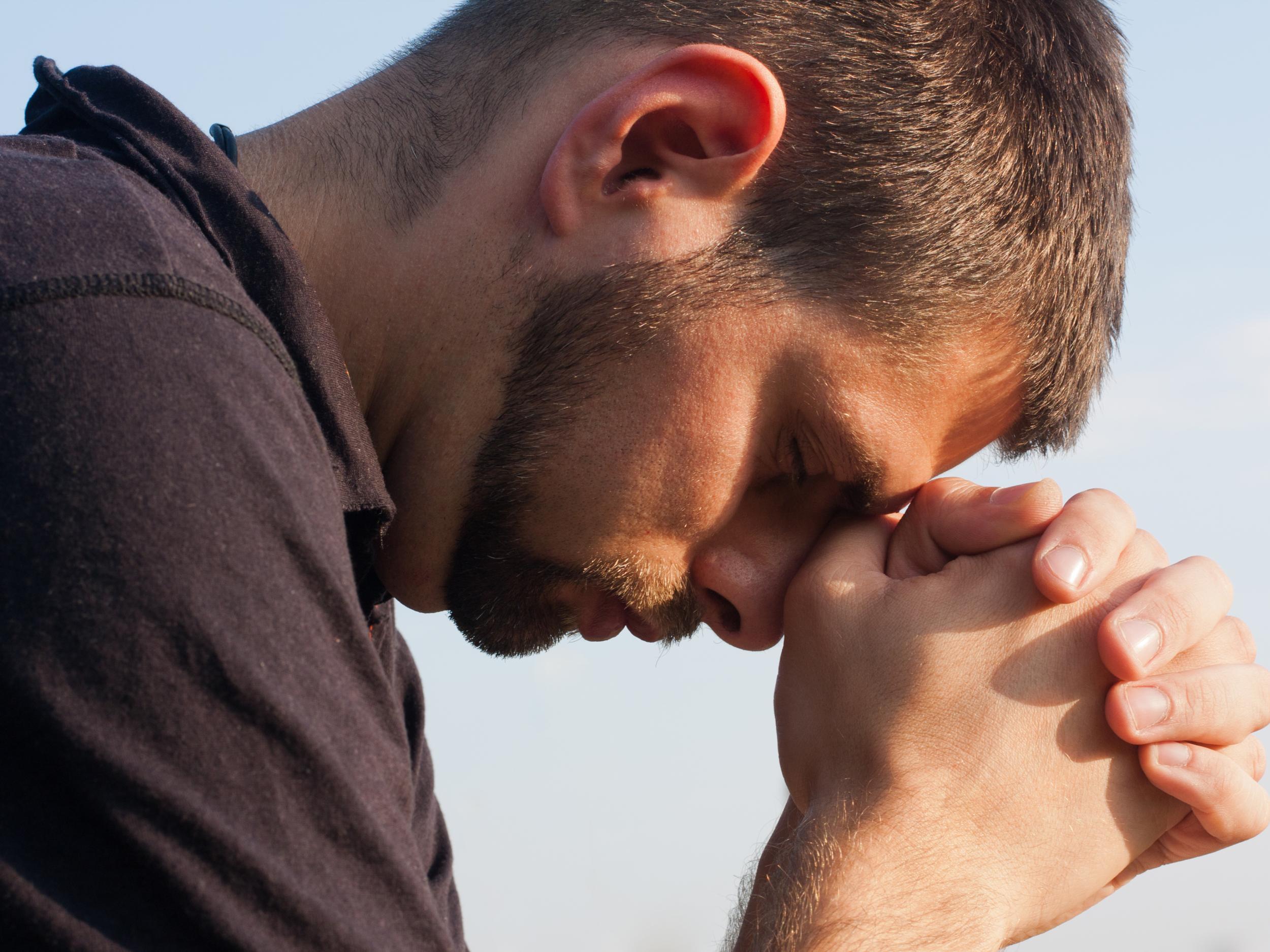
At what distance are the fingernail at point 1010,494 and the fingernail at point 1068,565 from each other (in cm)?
16

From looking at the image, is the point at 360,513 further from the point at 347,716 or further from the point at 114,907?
the point at 114,907

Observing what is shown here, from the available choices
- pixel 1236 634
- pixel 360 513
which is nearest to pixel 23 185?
pixel 360 513

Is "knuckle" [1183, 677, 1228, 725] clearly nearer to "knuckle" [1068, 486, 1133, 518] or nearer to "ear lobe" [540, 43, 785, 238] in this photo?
"knuckle" [1068, 486, 1133, 518]

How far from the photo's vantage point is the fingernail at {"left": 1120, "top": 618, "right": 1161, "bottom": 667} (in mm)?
2205

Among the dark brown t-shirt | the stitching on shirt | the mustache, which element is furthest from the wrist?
the stitching on shirt

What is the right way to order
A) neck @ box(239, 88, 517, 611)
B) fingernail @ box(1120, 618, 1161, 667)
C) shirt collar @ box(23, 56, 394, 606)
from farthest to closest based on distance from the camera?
neck @ box(239, 88, 517, 611), fingernail @ box(1120, 618, 1161, 667), shirt collar @ box(23, 56, 394, 606)

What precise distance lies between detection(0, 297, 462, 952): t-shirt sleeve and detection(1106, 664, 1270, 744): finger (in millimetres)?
1411

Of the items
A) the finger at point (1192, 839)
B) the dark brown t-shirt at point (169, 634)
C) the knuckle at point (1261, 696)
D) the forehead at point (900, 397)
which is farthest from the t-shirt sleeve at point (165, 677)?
the knuckle at point (1261, 696)

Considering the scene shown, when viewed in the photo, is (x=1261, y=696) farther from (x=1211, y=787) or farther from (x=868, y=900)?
(x=868, y=900)

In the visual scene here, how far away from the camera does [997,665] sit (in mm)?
2232

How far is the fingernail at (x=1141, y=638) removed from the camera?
221 centimetres

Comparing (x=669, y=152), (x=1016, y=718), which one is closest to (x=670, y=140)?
(x=669, y=152)

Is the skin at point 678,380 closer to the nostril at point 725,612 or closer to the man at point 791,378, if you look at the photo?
the man at point 791,378

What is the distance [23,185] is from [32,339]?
13.2 inches
